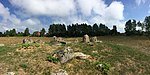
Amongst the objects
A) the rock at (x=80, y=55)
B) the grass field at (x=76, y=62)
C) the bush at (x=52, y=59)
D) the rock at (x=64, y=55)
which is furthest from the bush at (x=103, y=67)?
the bush at (x=52, y=59)

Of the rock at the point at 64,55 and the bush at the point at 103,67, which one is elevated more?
the rock at the point at 64,55

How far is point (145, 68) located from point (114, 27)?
72318 millimetres

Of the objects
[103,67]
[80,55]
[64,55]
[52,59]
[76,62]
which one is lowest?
[103,67]

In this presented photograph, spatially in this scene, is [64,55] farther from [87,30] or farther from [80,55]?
[87,30]

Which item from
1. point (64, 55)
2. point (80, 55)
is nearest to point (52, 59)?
point (64, 55)

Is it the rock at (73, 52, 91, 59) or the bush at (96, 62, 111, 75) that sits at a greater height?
the rock at (73, 52, 91, 59)

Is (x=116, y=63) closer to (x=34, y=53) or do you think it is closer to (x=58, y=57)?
(x=58, y=57)

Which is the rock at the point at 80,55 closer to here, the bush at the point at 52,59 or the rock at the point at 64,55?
the rock at the point at 64,55

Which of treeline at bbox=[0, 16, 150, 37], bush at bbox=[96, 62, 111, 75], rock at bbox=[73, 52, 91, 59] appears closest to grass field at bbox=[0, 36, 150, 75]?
bush at bbox=[96, 62, 111, 75]

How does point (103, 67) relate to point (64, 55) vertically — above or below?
below

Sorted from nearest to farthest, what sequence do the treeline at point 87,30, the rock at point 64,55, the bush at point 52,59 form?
the bush at point 52,59, the rock at point 64,55, the treeline at point 87,30

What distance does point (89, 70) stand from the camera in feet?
67.2

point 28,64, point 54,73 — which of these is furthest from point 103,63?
point 28,64

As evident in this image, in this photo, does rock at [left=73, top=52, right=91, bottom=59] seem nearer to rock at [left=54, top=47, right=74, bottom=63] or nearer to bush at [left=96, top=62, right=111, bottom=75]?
rock at [left=54, top=47, right=74, bottom=63]
